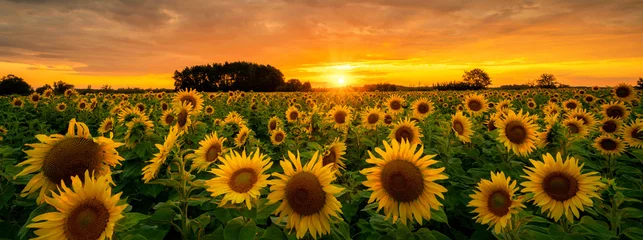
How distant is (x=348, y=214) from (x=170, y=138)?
157cm

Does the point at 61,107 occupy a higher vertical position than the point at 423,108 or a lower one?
lower

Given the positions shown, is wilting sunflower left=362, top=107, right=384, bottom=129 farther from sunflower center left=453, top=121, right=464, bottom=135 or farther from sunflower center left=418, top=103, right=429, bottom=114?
sunflower center left=453, top=121, right=464, bottom=135

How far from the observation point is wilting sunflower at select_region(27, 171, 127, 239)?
182cm

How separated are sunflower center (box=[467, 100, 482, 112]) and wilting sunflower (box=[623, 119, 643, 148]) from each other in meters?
2.98

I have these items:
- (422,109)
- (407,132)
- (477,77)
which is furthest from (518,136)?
(477,77)

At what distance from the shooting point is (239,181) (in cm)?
233

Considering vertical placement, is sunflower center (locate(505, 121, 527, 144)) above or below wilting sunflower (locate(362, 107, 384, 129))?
above

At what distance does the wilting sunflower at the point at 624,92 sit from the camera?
11961 millimetres

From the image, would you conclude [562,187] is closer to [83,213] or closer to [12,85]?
[83,213]

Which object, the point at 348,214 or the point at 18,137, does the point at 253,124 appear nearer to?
the point at 18,137

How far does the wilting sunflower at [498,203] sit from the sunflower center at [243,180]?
1.84 meters

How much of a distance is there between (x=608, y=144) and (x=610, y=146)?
0.04m

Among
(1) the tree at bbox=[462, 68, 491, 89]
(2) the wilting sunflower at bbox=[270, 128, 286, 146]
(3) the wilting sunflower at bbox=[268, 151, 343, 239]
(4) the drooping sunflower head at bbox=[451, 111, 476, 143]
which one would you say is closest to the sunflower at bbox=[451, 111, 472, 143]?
(4) the drooping sunflower head at bbox=[451, 111, 476, 143]

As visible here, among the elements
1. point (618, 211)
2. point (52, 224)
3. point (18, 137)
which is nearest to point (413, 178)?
point (52, 224)
